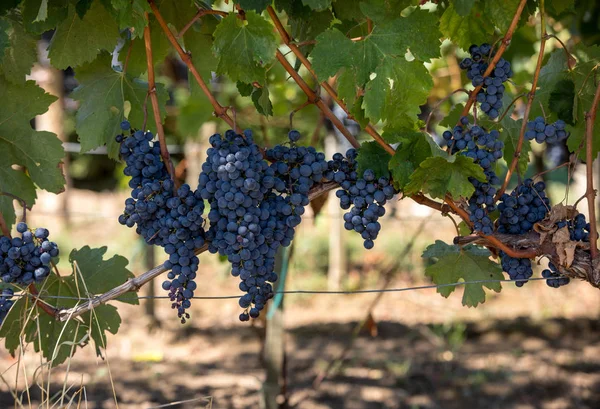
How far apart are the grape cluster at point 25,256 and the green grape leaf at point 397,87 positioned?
0.83m

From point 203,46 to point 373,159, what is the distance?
617 mm

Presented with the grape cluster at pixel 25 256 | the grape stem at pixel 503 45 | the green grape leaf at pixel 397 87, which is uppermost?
the grape stem at pixel 503 45

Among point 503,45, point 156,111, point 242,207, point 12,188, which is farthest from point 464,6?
point 12,188

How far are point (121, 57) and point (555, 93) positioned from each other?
1.13 metres

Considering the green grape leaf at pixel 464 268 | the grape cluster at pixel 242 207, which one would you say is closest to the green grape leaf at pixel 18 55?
the grape cluster at pixel 242 207

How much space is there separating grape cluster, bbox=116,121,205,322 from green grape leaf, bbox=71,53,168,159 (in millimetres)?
178

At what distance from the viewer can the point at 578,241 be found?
155 cm

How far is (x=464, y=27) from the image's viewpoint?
1.67m

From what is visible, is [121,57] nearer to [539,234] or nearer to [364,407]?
[539,234]

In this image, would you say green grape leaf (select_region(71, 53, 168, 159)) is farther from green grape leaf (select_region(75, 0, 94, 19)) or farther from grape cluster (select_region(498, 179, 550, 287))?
grape cluster (select_region(498, 179, 550, 287))

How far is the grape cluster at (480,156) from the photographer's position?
1526 millimetres

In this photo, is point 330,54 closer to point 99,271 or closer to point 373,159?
point 373,159

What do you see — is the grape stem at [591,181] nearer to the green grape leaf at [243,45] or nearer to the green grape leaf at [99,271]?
the green grape leaf at [243,45]

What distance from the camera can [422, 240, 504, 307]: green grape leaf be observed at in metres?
1.76
